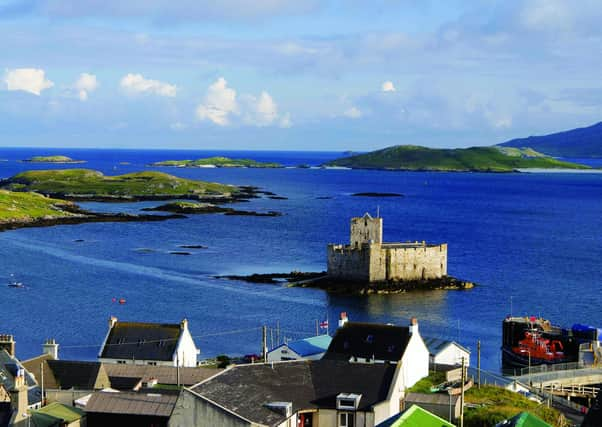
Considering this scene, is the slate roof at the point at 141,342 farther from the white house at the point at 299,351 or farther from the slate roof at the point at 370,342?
the slate roof at the point at 370,342

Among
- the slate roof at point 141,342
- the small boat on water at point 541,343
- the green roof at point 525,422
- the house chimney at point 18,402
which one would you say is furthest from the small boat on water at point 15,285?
the green roof at point 525,422

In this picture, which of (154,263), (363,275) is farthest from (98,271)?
(363,275)

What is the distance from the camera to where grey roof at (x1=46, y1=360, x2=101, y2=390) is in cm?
4188

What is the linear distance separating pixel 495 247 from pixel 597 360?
265 ft

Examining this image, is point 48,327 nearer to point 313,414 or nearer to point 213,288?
point 213,288

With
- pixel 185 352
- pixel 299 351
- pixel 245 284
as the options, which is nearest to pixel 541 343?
pixel 299 351

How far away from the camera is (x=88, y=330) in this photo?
7456cm

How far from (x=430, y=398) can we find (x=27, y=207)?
143273 mm

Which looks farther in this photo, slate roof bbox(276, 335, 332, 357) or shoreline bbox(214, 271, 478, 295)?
shoreline bbox(214, 271, 478, 295)

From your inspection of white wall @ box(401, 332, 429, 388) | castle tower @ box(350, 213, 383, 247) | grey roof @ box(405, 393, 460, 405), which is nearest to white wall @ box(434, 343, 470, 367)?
white wall @ box(401, 332, 429, 388)

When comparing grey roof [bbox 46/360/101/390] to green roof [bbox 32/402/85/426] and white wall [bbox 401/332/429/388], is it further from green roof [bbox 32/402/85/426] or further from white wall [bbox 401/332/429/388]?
white wall [bbox 401/332/429/388]

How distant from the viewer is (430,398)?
39.6 meters

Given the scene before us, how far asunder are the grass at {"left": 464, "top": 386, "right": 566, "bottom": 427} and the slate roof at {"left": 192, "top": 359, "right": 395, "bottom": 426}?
4248 mm

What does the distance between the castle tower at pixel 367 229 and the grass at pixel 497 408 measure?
5625cm
